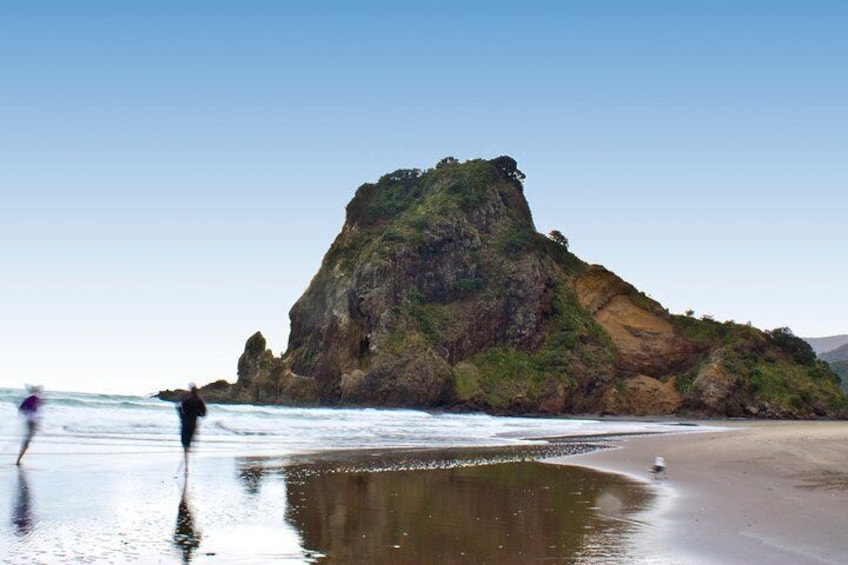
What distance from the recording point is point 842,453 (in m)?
19.1

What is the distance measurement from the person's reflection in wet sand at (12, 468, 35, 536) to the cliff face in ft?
187

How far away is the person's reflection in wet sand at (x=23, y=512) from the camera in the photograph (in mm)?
8250

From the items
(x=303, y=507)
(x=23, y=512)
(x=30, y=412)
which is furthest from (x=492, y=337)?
(x=23, y=512)

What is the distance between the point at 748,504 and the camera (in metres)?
11.1

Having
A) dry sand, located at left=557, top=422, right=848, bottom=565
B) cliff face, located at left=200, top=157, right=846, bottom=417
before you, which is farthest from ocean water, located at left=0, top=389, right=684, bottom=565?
cliff face, located at left=200, top=157, right=846, bottom=417

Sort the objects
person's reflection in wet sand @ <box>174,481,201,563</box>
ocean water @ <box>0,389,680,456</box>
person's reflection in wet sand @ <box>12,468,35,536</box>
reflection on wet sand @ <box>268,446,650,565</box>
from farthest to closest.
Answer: ocean water @ <box>0,389,680,456</box>
person's reflection in wet sand @ <box>12,468,35,536</box>
reflection on wet sand @ <box>268,446,650,565</box>
person's reflection in wet sand @ <box>174,481,201,563</box>

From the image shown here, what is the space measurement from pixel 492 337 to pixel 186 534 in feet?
239

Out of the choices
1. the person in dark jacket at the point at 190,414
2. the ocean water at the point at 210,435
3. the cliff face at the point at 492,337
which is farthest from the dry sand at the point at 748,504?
the cliff face at the point at 492,337

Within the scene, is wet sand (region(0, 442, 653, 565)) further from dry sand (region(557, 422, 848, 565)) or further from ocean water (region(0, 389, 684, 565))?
dry sand (region(557, 422, 848, 565))

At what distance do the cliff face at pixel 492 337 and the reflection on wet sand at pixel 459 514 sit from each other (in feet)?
177

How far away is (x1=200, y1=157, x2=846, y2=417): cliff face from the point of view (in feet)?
239

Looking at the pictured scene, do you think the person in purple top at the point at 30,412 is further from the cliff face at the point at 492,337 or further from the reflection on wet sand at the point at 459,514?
the cliff face at the point at 492,337

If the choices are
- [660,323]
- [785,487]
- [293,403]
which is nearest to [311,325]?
[293,403]

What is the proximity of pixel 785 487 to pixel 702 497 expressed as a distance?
1912mm
